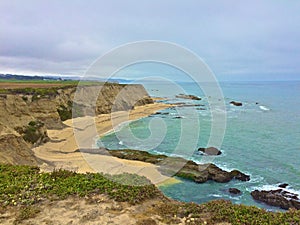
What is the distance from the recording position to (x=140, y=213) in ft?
22.7

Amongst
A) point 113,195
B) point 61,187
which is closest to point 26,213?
point 61,187

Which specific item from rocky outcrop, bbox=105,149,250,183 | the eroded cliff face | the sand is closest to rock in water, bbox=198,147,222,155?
rocky outcrop, bbox=105,149,250,183

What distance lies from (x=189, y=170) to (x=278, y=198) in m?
6.35

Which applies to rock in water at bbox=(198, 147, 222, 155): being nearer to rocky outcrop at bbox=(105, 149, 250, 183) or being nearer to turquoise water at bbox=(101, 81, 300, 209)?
turquoise water at bbox=(101, 81, 300, 209)

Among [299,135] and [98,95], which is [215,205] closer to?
[299,135]

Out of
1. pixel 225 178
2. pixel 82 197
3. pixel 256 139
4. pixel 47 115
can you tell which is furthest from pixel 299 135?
pixel 82 197

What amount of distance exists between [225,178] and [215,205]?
40.9 feet

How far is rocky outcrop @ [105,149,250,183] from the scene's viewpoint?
1900cm

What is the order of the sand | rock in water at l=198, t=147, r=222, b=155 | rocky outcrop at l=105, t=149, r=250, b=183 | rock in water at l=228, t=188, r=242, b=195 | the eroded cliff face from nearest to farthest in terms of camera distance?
rock in water at l=228, t=188, r=242, b=195
the eroded cliff face
the sand
rocky outcrop at l=105, t=149, r=250, b=183
rock in water at l=198, t=147, r=222, b=155

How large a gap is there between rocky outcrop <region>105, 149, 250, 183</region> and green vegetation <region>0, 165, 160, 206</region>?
35.7 ft

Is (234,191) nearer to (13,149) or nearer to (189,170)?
(189,170)

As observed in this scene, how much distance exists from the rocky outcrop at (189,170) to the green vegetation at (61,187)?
10.9 metres

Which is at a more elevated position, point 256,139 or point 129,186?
point 129,186

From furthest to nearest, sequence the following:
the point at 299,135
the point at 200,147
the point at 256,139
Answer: the point at 299,135, the point at 256,139, the point at 200,147
